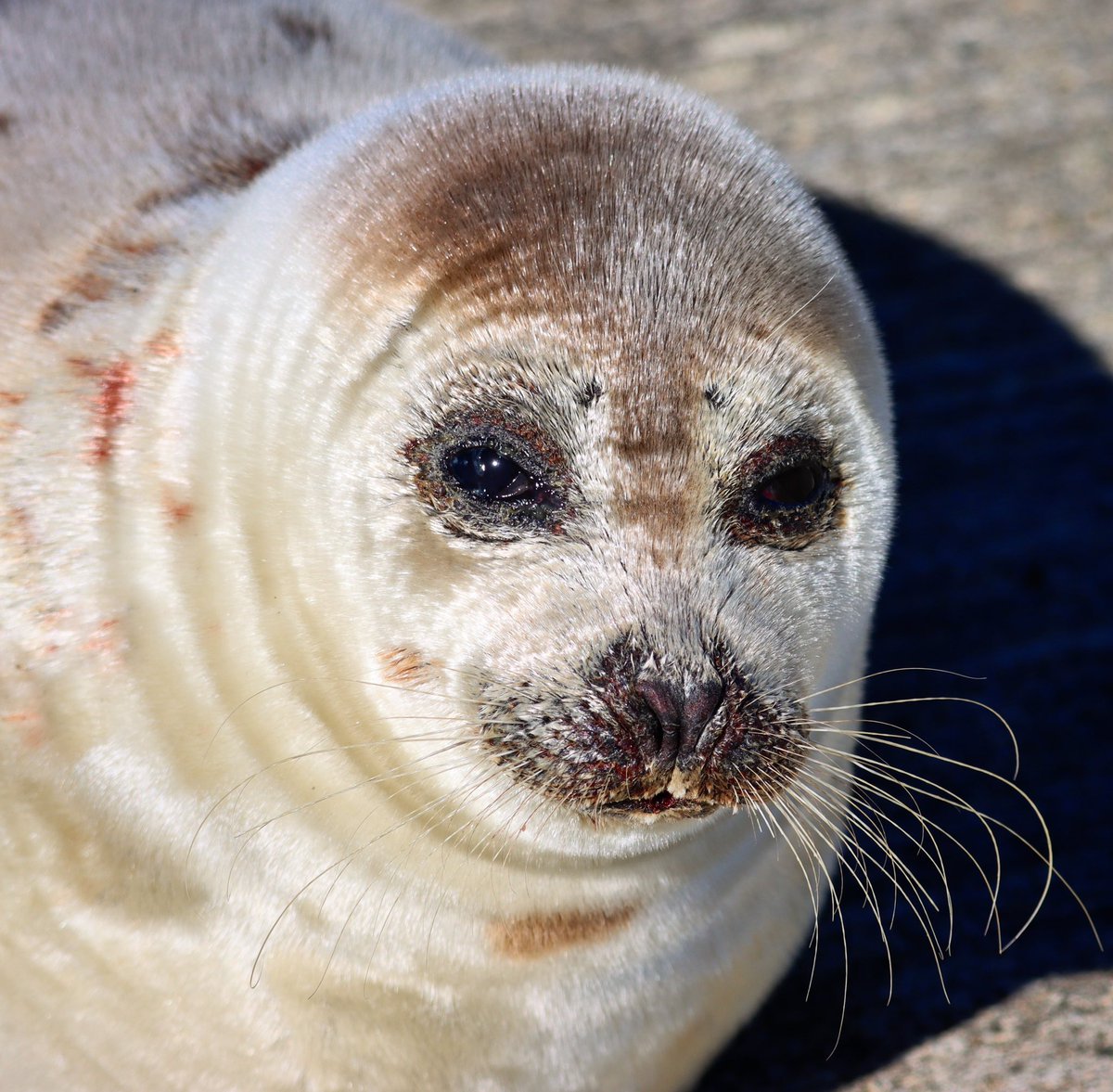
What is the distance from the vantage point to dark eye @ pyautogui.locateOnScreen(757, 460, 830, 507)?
87.4 inches

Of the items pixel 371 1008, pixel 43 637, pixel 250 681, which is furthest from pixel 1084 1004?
pixel 43 637

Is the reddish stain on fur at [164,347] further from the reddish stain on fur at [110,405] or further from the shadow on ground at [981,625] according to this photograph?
the shadow on ground at [981,625]

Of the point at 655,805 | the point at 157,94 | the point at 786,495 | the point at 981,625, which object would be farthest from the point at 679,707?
the point at 981,625

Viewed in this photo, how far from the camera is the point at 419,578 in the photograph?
6.98 feet

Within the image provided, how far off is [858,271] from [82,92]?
265 centimetres

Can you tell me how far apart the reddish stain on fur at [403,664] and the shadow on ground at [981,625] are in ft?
3.66

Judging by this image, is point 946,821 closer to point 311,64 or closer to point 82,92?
point 311,64

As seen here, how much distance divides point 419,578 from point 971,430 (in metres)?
2.61

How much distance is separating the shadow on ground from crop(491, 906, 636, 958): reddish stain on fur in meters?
0.57

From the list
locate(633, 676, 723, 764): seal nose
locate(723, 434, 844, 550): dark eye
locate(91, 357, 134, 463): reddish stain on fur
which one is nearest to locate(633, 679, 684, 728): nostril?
locate(633, 676, 723, 764): seal nose

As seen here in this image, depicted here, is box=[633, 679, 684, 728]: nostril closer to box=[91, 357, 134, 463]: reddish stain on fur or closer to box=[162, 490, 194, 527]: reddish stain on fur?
box=[162, 490, 194, 527]: reddish stain on fur

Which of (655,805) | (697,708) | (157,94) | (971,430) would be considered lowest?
(655,805)

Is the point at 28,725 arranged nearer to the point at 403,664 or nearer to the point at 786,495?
the point at 403,664

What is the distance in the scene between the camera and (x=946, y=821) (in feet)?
10.6
